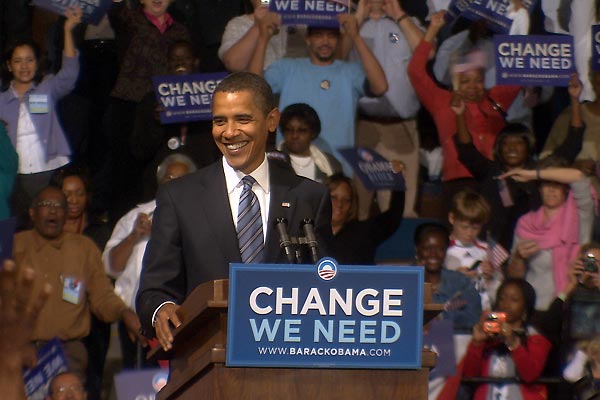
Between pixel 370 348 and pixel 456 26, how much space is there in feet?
18.4

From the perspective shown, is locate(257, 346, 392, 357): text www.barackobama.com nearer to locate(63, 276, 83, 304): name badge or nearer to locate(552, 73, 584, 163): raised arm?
locate(63, 276, 83, 304): name badge

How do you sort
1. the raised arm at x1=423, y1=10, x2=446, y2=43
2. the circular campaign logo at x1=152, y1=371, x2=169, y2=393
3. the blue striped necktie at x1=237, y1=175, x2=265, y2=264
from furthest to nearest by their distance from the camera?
the raised arm at x1=423, y1=10, x2=446, y2=43
the circular campaign logo at x1=152, y1=371, x2=169, y2=393
the blue striped necktie at x1=237, y1=175, x2=265, y2=264

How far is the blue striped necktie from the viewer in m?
3.81

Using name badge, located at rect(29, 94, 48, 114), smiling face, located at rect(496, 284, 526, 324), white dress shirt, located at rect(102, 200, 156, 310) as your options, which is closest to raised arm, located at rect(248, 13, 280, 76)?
white dress shirt, located at rect(102, 200, 156, 310)

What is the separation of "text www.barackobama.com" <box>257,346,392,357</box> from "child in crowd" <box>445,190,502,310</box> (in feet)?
13.4

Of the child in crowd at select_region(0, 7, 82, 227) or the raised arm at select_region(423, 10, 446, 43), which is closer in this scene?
the child in crowd at select_region(0, 7, 82, 227)

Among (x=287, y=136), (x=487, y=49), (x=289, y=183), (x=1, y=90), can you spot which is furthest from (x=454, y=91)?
(x=289, y=183)

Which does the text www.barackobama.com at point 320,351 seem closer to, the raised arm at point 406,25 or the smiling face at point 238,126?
the smiling face at point 238,126

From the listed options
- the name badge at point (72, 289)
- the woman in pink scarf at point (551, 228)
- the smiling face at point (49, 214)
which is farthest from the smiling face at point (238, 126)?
the woman in pink scarf at point (551, 228)

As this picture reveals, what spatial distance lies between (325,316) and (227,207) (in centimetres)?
75

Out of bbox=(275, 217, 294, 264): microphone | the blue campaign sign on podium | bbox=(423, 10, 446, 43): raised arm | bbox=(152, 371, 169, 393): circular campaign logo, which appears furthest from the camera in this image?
bbox=(423, 10, 446, 43): raised arm

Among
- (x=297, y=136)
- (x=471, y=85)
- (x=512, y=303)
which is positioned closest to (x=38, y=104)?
(x=297, y=136)

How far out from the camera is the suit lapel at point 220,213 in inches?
151

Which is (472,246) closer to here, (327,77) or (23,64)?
(327,77)
